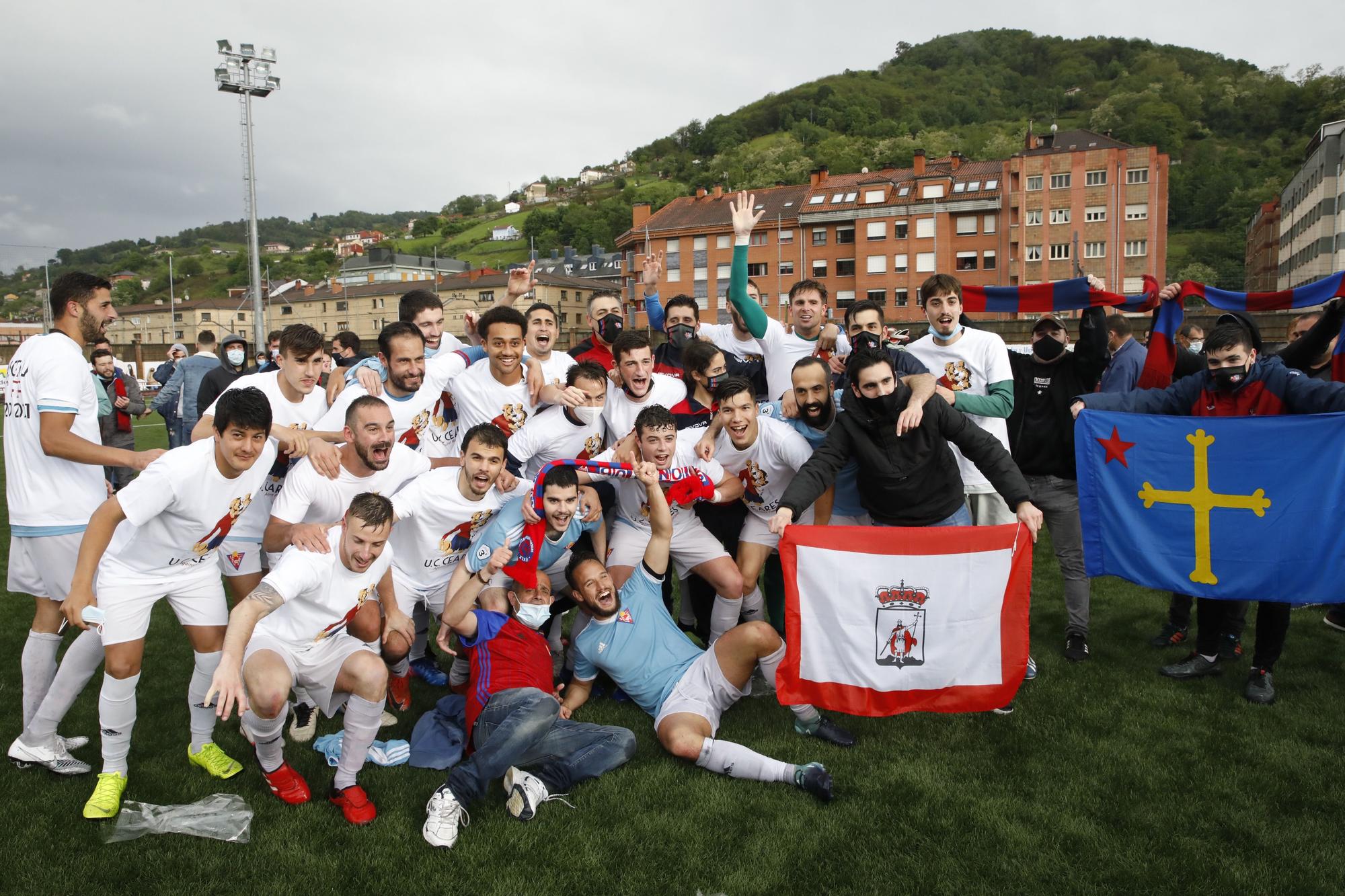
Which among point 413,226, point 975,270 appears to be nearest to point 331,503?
point 975,270

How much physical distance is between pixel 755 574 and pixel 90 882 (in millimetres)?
3940

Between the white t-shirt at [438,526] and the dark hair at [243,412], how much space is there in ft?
3.89

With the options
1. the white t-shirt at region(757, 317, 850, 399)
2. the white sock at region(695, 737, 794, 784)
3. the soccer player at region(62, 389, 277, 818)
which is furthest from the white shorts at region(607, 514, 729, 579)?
the soccer player at region(62, 389, 277, 818)

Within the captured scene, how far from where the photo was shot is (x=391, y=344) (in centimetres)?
597

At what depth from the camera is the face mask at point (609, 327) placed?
708cm

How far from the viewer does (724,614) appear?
227 inches

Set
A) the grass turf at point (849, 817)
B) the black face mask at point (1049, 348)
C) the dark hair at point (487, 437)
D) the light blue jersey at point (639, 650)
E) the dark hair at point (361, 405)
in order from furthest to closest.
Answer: the black face mask at point (1049, 348)
the dark hair at point (487, 437)
the light blue jersey at point (639, 650)
the dark hair at point (361, 405)
the grass turf at point (849, 817)

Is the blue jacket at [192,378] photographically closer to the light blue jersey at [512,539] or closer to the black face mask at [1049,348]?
the light blue jersey at [512,539]

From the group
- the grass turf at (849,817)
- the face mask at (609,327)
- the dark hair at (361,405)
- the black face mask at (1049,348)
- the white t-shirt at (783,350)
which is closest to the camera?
the grass turf at (849,817)

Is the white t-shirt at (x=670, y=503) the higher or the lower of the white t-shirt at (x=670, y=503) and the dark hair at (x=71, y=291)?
the lower

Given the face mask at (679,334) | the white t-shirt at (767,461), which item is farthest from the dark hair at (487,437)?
the face mask at (679,334)

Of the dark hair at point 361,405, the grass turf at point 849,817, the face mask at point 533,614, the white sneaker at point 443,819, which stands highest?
the dark hair at point 361,405

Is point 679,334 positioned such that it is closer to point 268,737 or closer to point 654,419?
point 654,419

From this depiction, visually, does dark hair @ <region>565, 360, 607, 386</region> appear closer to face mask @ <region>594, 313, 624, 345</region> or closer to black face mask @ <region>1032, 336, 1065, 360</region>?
face mask @ <region>594, 313, 624, 345</region>
